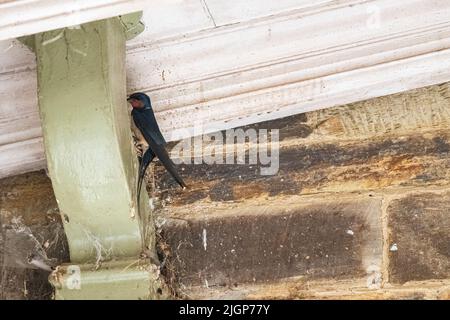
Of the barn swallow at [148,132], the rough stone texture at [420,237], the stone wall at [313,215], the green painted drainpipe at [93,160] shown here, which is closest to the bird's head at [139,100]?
the barn swallow at [148,132]

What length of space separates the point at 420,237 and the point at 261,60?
0.82 metres

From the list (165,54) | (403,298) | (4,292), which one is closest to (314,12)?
(165,54)

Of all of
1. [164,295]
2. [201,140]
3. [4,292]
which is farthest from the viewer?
[201,140]

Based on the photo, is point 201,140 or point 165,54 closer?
point 165,54

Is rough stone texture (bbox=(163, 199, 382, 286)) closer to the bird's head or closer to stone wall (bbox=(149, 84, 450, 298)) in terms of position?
stone wall (bbox=(149, 84, 450, 298))

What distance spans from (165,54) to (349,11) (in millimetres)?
646

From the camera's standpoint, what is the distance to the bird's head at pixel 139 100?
250cm

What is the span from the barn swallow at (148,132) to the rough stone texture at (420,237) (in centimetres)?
78

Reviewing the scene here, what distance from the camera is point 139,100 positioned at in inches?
98.4

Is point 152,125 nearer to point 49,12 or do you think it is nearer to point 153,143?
point 153,143

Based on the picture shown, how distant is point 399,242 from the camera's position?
2.48 m

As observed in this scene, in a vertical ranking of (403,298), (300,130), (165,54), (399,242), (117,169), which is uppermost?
(165,54)

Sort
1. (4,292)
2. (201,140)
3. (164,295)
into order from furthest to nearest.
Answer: (201,140) → (4,292) → (164,295)

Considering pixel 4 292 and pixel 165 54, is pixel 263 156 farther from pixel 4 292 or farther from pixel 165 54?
pixel 4 292
